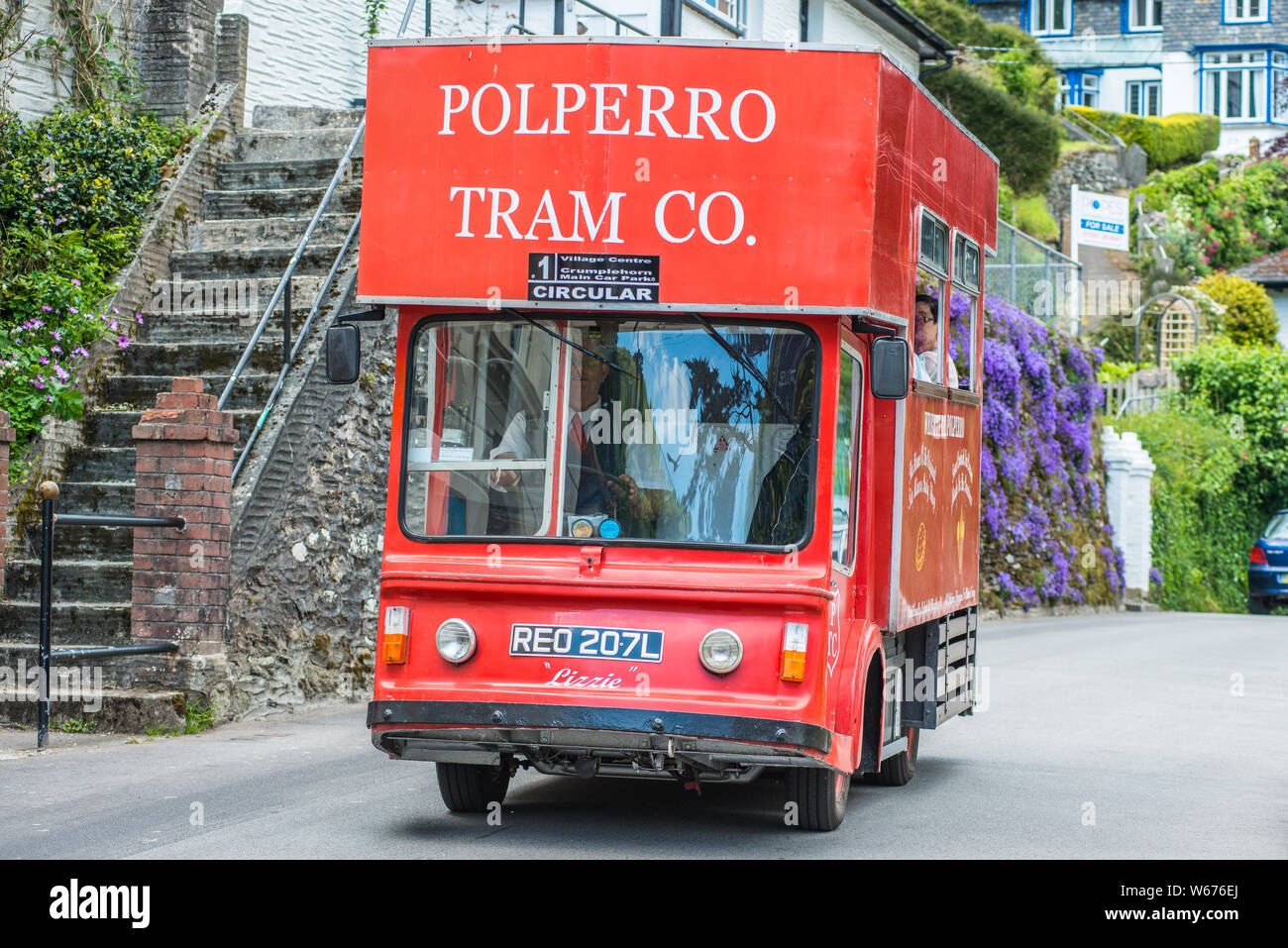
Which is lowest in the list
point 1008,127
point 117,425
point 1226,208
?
point 117,425

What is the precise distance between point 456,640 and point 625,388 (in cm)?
132

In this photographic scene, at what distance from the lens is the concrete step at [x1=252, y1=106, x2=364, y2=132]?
1794cm

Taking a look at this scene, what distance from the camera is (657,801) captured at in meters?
8.92

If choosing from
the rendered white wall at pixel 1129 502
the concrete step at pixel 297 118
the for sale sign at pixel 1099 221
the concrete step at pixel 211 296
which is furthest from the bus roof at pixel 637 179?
the for sale sign at pixel 1099 221

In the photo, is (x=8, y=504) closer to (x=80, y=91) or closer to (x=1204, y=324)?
(x=80, y=91)

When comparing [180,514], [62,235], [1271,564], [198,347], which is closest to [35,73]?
[62,235]

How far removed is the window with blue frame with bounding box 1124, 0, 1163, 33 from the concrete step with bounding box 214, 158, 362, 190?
6719 centimetres

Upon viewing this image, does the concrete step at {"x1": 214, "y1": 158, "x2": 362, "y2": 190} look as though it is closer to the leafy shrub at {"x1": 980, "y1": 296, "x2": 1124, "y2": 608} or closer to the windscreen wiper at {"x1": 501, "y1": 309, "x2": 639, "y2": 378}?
the windscreen wiper at {"x1": 501, "y1": 309, "x2": 639, "y2": 378}

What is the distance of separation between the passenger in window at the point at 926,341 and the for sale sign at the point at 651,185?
1.46m

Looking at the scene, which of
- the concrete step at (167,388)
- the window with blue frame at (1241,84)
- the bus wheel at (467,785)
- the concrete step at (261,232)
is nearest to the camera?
the bus wheel at (467,785)

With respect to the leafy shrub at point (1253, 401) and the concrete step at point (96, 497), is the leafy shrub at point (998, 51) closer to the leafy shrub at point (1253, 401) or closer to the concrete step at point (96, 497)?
the leafy shrub at point (1253, 401)

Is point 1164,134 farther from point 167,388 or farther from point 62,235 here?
point 167,388

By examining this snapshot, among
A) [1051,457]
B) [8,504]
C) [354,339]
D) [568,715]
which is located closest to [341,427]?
[8,504]

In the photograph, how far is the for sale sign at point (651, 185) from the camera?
740 cm
